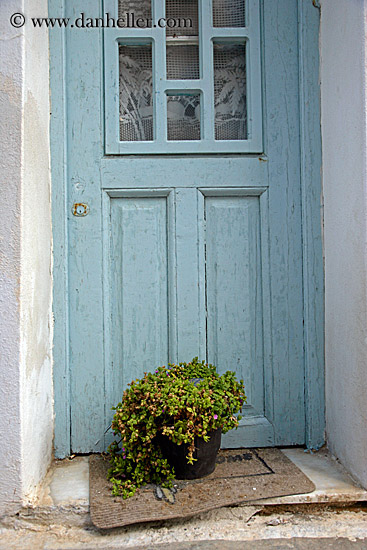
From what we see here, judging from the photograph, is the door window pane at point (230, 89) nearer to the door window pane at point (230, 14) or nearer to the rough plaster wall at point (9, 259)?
the door window pane at point (230, 14)

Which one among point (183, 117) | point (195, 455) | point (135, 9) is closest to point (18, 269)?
point (195, 455)

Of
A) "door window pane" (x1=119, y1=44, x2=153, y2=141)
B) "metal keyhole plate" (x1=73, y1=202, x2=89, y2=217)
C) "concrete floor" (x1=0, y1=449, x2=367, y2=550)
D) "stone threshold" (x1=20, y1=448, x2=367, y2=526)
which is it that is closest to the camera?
"concrete floor" (x1=0, y1=449, x2=367, y2=550)

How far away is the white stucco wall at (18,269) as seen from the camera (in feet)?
5.98

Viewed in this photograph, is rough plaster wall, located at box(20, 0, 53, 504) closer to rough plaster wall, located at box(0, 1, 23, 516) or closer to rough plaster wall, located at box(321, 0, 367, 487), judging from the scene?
rough plaster wall, located at box(0, 1, 23, 516)

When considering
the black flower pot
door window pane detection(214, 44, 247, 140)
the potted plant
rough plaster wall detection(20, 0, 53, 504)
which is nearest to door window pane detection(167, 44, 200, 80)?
door window pane detection(214, 44, 247, 140)

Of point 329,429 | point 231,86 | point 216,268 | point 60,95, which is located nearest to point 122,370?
point 216,268

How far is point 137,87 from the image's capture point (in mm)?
2430

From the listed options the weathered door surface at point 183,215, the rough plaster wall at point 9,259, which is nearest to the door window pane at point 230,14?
the weathered door surface at point 183,215

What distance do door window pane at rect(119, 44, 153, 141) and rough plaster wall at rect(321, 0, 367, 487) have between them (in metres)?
0.80

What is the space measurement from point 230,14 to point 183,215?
38.5 inches

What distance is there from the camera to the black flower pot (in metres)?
1.97

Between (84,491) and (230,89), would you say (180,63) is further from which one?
(84,491)

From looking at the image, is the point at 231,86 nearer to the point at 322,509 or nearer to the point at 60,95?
the point at 60,95

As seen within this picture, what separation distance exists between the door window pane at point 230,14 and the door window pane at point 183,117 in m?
0.36
